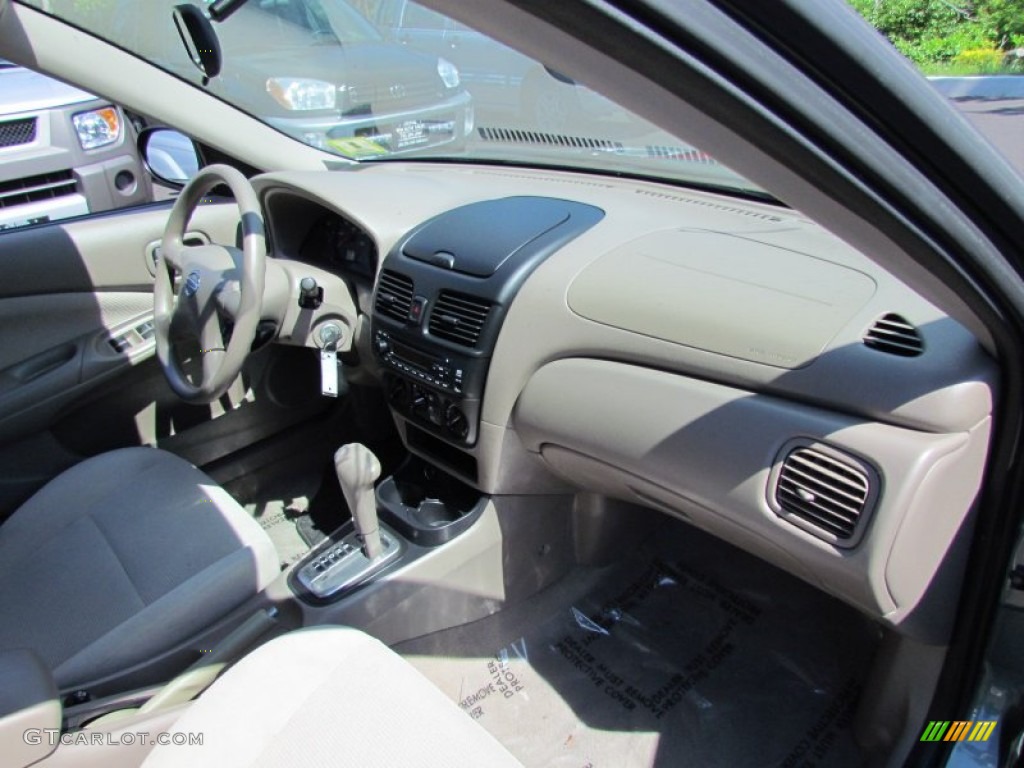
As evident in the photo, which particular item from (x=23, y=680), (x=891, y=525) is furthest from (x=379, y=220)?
(x=891, y=525)

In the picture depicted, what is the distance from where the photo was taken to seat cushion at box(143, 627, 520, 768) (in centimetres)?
112

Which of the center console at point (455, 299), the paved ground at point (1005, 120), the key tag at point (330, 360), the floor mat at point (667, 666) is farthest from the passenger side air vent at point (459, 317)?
the paved ground at point (1005, 120)

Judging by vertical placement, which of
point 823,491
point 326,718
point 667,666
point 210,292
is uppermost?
point 823,491

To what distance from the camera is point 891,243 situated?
0.74m

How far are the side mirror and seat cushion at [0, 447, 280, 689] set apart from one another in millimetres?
1125

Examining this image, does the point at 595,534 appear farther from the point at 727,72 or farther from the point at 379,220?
the point at 727,72

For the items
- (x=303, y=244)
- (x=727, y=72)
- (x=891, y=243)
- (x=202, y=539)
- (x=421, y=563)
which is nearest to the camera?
(x=727, y=72)

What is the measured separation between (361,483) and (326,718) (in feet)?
2.16

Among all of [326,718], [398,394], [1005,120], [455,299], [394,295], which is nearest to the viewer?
[326,718]

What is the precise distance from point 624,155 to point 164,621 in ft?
5.10

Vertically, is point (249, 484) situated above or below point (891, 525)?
below

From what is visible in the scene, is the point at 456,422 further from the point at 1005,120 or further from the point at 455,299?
the point at 1005,120

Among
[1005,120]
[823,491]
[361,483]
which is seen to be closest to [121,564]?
[361,483]

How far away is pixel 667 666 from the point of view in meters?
2.05
